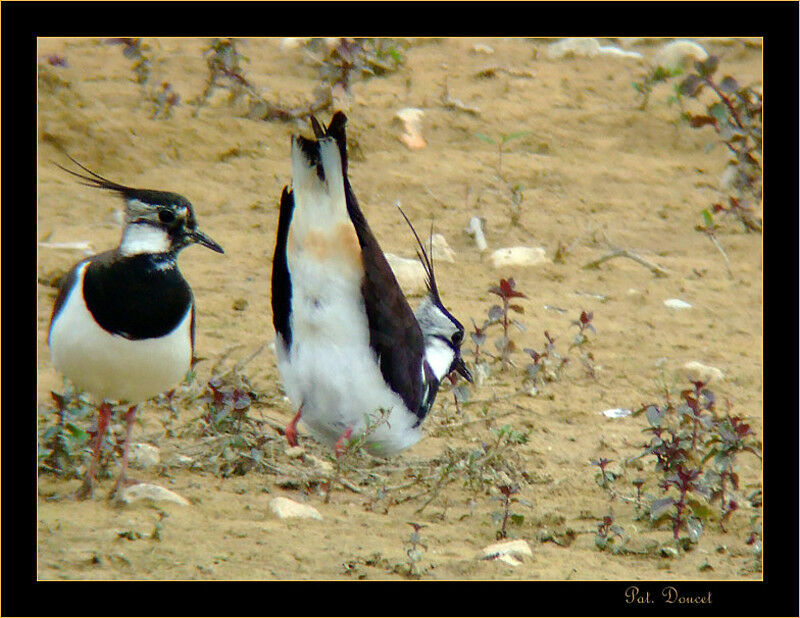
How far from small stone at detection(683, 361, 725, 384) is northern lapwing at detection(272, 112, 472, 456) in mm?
1355

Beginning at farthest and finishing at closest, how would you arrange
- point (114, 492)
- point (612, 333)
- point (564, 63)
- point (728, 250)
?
point (564, 63) < point (728, 250) < point (612, 333) < point (114, 492)

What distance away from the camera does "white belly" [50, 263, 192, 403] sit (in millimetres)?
3848

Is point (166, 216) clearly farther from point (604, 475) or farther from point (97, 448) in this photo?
point (604, 475)

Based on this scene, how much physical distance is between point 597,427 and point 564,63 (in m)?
4.22

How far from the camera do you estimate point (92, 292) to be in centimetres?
388

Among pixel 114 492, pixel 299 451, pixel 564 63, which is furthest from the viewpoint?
pixel 564 63

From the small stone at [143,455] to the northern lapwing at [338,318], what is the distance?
20.2 inches

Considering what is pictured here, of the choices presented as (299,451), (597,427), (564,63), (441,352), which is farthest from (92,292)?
(564,63)

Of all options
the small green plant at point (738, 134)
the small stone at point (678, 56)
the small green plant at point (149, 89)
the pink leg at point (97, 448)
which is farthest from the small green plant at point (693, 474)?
the small stone at point (678, 56)

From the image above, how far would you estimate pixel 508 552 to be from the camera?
353 cm

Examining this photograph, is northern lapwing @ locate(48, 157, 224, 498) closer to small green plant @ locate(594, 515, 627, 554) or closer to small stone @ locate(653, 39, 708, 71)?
small green plant @ locate(594, 515, 627, 554)

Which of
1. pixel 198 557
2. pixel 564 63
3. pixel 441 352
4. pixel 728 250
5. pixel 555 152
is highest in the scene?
pixel 564 63

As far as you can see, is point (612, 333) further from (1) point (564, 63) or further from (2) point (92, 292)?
(1) point (564, 63)

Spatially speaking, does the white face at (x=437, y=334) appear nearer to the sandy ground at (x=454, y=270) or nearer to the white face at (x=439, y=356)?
the white face at (x=439, y=356)
